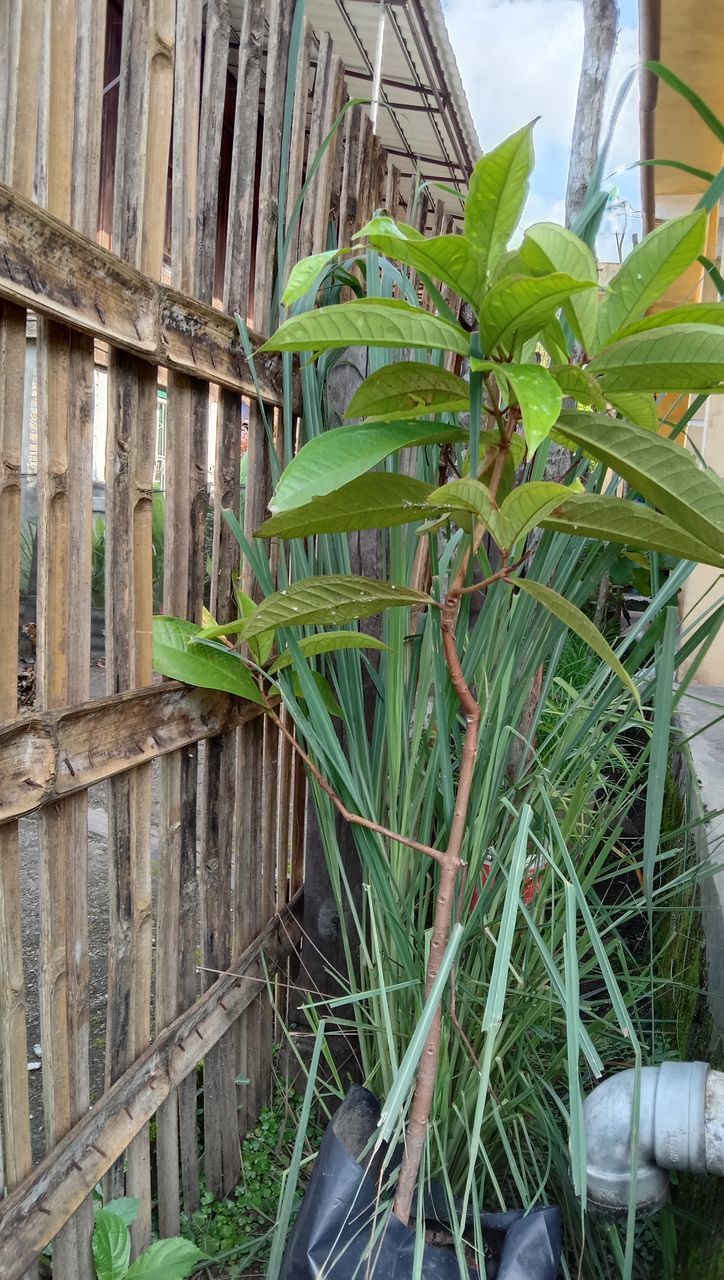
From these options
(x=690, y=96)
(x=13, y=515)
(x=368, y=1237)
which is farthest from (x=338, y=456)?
(x=368, y=1237)

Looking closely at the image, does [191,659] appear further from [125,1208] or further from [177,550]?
[125,1208]

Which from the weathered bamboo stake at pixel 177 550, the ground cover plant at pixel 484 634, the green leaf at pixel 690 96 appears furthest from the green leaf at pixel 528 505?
the weathered bamboo stake at pixel 177 550

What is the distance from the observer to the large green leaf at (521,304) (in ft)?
2.27

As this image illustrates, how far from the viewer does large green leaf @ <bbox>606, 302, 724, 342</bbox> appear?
0.77 m

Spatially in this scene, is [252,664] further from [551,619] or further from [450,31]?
[450,31]

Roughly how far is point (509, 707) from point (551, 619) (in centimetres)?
13

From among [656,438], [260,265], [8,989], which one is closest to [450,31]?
[260,265]

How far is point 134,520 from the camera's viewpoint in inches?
49.0

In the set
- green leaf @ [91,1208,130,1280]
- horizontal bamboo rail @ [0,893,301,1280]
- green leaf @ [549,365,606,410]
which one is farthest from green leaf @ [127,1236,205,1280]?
green leaf @ [549,365,606,410]

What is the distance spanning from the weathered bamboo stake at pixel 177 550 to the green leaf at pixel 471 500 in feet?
2.22

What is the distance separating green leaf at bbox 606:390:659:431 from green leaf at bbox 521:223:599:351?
57 millimetres

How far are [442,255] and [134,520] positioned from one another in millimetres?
644

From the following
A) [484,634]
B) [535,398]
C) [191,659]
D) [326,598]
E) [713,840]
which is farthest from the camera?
[713,840]

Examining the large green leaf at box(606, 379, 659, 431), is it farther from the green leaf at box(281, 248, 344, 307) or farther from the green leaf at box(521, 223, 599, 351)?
the green leaf at box(281, 248, 344, 307)
